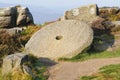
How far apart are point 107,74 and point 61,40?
548 cm

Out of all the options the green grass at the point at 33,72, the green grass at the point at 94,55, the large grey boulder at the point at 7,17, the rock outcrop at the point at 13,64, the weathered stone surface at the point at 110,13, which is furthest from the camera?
the weathered stone surface at the point at 110,13

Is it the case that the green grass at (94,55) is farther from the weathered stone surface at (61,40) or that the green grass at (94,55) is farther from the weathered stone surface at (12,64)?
the weathered stone surface at (12,64)

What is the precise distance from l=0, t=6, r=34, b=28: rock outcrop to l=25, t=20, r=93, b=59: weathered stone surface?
560 centimetres

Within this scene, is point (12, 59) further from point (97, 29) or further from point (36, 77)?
point (97, 29)

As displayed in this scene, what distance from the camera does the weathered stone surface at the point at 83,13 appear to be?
2534 cm

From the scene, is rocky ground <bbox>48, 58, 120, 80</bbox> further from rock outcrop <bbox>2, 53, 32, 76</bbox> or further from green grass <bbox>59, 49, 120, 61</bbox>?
rock outcrop <bbox>2, 53, 32, 76</bbox>

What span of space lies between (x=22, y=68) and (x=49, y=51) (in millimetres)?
4038

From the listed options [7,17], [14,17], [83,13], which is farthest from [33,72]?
[14,17]

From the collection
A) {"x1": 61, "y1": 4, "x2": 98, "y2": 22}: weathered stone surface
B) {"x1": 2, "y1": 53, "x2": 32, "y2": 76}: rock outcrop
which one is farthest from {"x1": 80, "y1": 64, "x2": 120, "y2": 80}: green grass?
{"x1": 61, "y1": 4, "x2": 98, "y2": 22}: weathered stone surface

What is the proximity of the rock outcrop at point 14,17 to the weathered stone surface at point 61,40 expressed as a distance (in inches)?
220

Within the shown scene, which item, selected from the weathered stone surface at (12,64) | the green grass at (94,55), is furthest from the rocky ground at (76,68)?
the weathered stone surface at (12,64)

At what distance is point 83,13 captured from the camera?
25.8 meters

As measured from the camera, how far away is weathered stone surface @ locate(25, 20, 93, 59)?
62.1ft

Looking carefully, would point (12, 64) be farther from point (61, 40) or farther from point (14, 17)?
point (14, 17)
